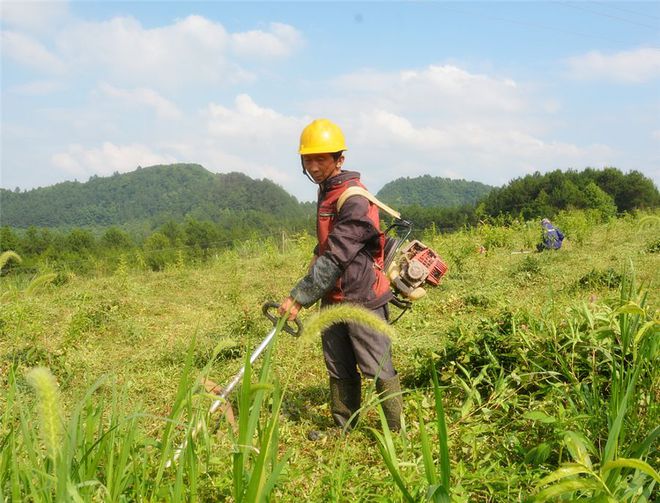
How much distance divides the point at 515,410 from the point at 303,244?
11.5 metres

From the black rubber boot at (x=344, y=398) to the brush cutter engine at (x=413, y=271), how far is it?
2.31 ft

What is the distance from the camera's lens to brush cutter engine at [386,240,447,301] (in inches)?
145

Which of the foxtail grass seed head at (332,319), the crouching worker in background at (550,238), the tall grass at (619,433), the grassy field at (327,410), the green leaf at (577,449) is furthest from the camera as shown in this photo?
the crouching worker in background at (550,238)

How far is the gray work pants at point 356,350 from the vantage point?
3.43 metres

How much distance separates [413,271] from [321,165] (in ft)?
3.08


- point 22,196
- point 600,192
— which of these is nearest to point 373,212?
point 600,192

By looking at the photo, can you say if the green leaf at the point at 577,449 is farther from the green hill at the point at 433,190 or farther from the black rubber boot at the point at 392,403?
the green hill at the point at 433,190

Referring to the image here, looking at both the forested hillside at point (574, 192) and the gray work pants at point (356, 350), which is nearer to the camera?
the gray work pants at point (356, 350)

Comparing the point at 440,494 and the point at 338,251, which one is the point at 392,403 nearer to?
the point at 338,251

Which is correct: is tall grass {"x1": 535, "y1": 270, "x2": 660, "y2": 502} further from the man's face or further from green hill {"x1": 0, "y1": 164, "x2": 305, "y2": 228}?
green hill {"x1": 0, "y1": 164, "x2": 305, "y2": 228}

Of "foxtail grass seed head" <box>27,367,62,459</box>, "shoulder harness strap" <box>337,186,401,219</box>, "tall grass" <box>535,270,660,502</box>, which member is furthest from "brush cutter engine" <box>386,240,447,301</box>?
"foxtail grass seed head" <box>27,367,62,459</box>

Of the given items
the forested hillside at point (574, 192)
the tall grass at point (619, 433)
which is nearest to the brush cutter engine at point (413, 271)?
the tall grass at point (619, 433)

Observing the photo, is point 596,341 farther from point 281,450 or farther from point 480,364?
point 281,450

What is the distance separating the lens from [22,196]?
543 ft
